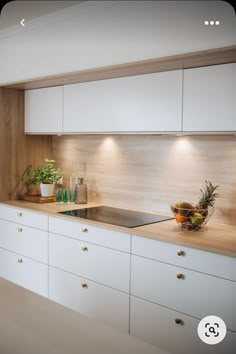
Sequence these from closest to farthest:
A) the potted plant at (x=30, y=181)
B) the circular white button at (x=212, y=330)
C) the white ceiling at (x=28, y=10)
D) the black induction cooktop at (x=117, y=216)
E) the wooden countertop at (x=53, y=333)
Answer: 1. the wooden countertop at (x=53, y=333)
2. the circular white button at (x=212, y=330)
3. the white ceiling at (x=28, y=10)
4. the black induction cooktop at (x=117, y=216)
5. the potted plant at (x=30, y=181)

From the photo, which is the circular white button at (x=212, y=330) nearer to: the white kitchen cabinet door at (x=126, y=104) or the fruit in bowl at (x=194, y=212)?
the fruit in bowl at (x=194, y=212)

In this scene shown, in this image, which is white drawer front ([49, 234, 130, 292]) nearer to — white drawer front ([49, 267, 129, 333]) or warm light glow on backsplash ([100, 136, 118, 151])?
white drawer front ([49, 267, 129, 333])

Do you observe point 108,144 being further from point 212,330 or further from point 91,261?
point 212,330

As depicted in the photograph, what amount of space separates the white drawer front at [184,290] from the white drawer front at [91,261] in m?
0.10

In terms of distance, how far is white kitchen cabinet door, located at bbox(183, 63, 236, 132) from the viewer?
2.27 metres

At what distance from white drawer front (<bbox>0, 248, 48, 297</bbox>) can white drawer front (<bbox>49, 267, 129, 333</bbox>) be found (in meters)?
0.11

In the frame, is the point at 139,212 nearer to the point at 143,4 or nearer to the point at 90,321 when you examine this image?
the point at 143,4

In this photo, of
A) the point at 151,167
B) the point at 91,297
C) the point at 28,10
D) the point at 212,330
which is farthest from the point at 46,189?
the point at 212,330

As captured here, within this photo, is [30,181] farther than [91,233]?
Yes

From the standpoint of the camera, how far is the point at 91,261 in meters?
2.77

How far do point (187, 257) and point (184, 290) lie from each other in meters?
0.20

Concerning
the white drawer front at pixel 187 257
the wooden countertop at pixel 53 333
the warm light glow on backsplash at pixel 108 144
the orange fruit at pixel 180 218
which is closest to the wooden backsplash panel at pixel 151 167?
the warm light glow on backsplash at pixel 108 144

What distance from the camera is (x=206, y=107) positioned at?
2.38 metres

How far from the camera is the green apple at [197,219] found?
248 centimetres
